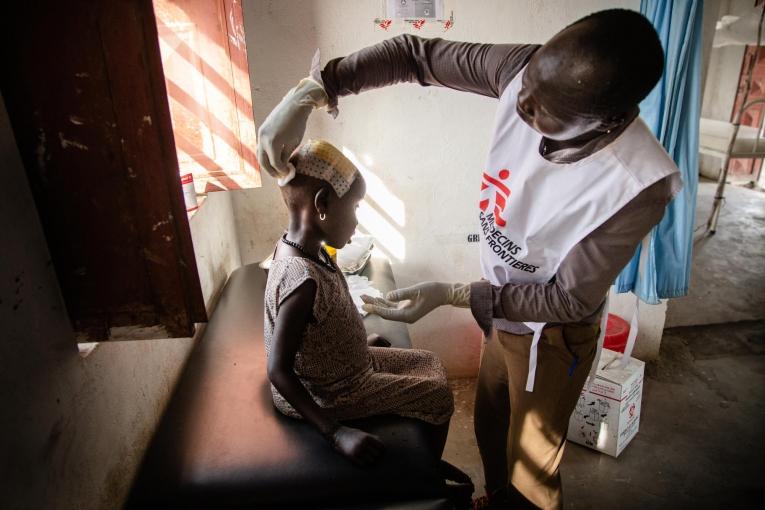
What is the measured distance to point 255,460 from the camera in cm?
124

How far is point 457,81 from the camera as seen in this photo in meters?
1.47

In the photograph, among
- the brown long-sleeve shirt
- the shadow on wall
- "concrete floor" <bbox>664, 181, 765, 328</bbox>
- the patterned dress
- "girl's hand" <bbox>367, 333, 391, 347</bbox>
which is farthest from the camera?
"concrete floor" <bbox>664, 181, 765, 328</bbox>

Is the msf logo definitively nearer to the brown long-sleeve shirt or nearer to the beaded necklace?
the brown long-sleeve shirt

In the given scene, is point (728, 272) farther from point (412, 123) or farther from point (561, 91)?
point (561, 91)

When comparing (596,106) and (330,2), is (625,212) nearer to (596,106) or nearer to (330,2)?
(596,106)

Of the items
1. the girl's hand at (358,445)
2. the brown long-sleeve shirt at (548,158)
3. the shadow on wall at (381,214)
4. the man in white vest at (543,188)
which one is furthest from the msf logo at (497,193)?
the shadow on wall at (381,214)

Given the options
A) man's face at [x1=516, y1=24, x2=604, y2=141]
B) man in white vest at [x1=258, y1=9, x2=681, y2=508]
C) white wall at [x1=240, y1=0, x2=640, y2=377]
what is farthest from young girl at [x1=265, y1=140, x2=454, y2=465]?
white wall at [x1=240, y1=0, x2=640, y2=377]

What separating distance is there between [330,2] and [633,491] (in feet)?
8.06

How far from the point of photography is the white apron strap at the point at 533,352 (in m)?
1.35

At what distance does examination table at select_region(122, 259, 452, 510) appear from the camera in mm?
1153

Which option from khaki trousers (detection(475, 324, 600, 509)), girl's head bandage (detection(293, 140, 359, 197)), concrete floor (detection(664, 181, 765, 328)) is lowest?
concrete floor (detection(664, 181, 765, 328))

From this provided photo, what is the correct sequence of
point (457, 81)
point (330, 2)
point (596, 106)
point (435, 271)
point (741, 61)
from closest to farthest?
point (596, 106) → point (457, 81) → point (330, 2) → point (435, 271) → point (741, 61)

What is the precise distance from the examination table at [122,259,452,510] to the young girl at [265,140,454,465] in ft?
0.18

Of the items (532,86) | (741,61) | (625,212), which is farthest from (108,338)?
(741,61)
